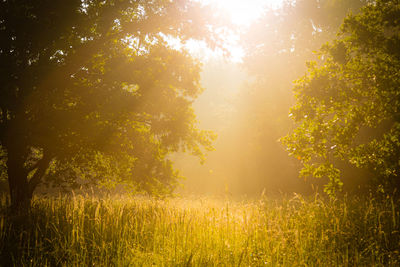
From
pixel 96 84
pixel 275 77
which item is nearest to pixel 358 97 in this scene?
pixel 96 84

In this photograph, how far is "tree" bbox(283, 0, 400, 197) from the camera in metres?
7.00

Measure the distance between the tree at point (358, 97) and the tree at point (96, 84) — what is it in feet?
11.2

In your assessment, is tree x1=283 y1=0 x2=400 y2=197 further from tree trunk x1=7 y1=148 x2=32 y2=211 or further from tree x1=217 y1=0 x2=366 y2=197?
tree x1=217 y1=0 x2=366 y2=197

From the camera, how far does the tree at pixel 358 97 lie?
23.0ft

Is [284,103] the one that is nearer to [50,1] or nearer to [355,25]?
[355,25]

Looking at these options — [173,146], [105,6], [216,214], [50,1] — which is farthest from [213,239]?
[105,6]

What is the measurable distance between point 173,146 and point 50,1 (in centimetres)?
522

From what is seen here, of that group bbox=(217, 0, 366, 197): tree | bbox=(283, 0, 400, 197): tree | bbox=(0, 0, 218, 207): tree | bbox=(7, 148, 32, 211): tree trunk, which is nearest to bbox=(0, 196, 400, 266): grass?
bbox=(7, 148, 32, 211): tree trunk

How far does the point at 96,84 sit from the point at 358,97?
7.56m

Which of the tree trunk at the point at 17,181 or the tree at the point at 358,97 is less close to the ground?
the tree at the point at 358,97

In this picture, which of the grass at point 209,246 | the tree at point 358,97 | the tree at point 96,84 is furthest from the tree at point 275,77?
the grass at point 209,246

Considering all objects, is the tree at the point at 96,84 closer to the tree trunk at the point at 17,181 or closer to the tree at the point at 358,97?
the tree trunk at the point at 17,181

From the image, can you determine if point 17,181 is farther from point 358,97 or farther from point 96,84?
point 358,97

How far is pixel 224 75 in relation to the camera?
62656 millimetres
